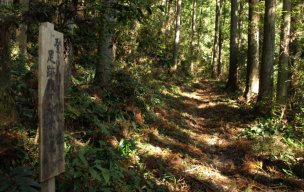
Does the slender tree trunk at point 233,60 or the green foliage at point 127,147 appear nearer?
the green foliage at point 127,147

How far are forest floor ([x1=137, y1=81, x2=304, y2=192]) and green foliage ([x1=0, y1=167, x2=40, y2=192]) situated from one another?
2.89m

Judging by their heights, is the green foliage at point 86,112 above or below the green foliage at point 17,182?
above

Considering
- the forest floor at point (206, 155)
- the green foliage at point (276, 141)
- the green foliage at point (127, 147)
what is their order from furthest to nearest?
the green foliage at point (276, 141)
the green foliage at point (127, 147)
the forest floor at point (206, 155)

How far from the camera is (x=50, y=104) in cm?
321

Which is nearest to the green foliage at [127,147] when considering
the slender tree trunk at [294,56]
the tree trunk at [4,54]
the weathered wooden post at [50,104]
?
the tree trunk at [4,54]

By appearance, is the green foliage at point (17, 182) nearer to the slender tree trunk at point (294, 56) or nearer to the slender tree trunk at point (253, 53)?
the slender tree trunk at point (294, 56)

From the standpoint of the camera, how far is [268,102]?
10336 millimetres

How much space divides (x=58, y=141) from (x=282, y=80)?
883cm

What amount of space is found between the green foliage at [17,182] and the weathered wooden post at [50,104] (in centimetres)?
34

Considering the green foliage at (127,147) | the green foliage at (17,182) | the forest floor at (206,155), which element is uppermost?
the green foliage at (17,182)

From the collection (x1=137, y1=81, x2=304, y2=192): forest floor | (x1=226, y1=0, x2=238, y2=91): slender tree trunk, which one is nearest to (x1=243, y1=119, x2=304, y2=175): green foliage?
(x1=137, y1=81, x2=304, y2=192): forest floor

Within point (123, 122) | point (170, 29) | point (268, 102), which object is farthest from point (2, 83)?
point (170, 29)

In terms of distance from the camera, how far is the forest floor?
6383mm

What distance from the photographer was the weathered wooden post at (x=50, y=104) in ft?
10.2
